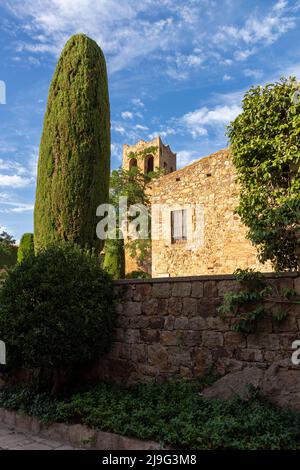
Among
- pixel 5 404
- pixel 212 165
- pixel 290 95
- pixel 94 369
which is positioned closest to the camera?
pixel 5 404

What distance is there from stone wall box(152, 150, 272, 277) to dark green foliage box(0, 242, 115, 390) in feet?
23.4

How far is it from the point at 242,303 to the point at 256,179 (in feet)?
9.69

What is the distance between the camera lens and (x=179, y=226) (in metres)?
14.6

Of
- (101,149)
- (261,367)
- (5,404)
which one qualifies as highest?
(101,149)

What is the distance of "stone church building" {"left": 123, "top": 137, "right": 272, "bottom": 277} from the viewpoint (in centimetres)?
1283

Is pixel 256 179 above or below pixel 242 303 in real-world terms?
above

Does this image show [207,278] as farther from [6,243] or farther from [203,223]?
[6,243]

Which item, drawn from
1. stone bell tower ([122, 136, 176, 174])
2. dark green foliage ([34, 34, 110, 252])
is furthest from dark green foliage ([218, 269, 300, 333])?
stone bell tower ([122, 136, 176, 174])

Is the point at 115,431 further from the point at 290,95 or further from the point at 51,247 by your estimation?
the point at 290,95

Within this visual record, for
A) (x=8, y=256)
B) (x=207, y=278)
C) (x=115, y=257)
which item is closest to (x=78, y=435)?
(x=207, y=278)

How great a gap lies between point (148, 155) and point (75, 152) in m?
22.6

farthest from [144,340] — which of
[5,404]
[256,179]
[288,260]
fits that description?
[256,179]

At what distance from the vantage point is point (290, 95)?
738 cm

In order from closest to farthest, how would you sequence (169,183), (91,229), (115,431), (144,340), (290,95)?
1. (115,431)
2. (144,340)
3. (290,95)
4. (91,229)
5. (169,183)
